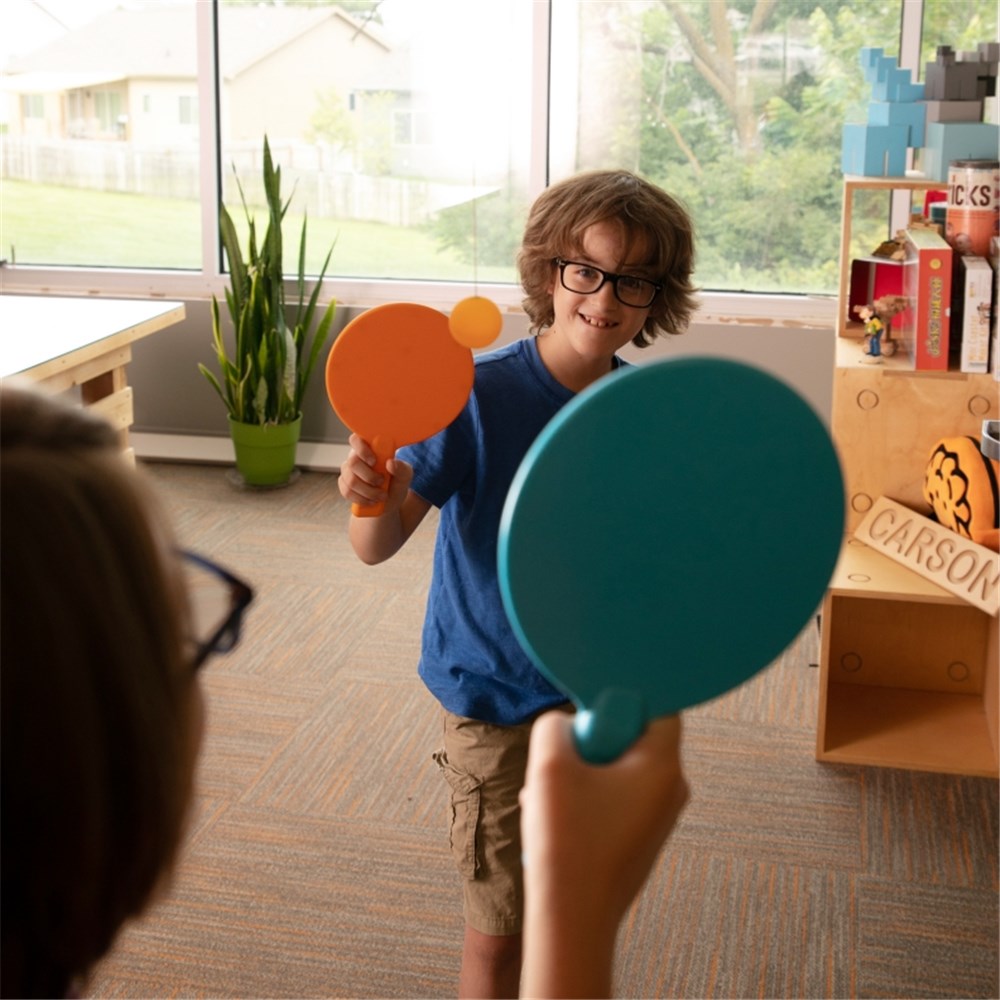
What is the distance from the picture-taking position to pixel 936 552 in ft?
9.25

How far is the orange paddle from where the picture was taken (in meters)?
1.44

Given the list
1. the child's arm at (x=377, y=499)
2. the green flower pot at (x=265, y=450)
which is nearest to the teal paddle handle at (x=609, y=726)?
the child's arm at (x=377, y=499)

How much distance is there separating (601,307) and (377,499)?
39cm

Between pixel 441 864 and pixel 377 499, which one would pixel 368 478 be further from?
pixel 441 864

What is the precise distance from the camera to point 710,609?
727mm

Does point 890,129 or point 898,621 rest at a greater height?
point 890,129

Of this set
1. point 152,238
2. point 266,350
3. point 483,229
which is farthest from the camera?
point 152,238

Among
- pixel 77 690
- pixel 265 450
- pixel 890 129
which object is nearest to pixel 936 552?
pixel 890 129

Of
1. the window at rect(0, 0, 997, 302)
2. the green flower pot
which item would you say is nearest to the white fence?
the window at rect(0, 0, 997, 302)

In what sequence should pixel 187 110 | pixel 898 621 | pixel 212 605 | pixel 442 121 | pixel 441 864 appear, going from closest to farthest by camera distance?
pixel 212 605, pixel 441 864, pixel 898 621, pixel 442 121, pixel 187 110

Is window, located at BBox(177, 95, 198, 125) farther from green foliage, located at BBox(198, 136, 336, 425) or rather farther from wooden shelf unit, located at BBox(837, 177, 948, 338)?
wooden shelf unit, located at BBox(837, 177, 948, 338)

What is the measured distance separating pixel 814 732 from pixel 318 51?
3.26 m

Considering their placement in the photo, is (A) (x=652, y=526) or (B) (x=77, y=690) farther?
(A) (x=652, y=526)

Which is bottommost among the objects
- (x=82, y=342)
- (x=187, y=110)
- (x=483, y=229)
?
(x=82, y=342)
